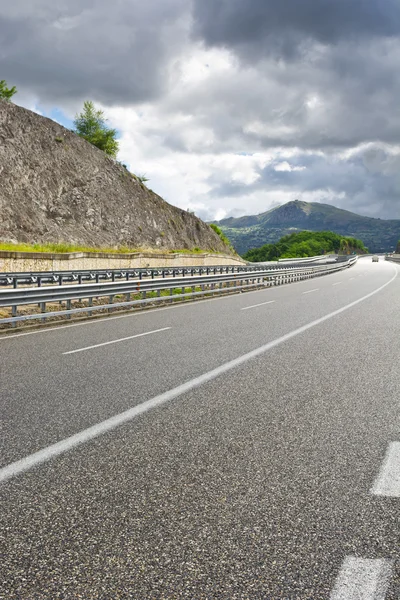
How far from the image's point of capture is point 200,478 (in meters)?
3.87

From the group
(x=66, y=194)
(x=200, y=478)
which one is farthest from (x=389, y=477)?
(x=66, y=194)

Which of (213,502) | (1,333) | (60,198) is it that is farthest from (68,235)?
(213,502)

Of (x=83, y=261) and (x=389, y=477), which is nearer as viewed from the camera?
(x=389, y=477)

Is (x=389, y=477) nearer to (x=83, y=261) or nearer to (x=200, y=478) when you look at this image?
(x=200, y=478)

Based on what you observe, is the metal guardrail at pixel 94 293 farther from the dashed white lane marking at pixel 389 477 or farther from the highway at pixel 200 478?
the dashed white lane marking at pixel 389 477

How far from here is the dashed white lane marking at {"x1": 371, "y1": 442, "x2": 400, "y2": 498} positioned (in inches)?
143

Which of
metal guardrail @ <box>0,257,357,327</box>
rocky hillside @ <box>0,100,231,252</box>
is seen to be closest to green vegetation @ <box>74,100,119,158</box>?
rocky hillside @ <box>0,100,231,252</box>

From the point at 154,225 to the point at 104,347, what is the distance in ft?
188

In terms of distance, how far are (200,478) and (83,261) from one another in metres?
33.2

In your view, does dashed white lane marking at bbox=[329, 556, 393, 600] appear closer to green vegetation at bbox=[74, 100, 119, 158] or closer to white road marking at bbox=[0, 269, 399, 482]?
white road marking at bbox=[0, 269, 399, 482]

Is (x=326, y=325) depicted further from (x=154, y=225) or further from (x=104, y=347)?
(x=154, y=225)

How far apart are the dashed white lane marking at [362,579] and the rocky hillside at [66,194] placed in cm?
4400

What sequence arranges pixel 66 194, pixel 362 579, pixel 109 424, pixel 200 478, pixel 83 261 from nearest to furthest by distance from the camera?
1. pixel 362 579
2. pixel 200 478
3. pixel 109 424
4. pixel 83 261
5. pixel 66 194

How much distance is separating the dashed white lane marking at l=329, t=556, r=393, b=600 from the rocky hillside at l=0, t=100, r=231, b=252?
43998 mm
